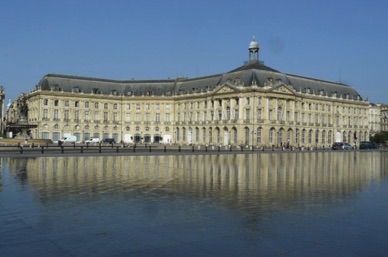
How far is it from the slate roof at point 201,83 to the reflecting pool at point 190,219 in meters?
73.6

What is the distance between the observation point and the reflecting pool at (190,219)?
9.46 m

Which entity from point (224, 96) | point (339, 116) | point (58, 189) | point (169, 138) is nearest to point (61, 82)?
point (169, 138)

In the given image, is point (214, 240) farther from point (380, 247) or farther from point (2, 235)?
point (2, 235)

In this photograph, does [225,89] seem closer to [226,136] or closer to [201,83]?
[226,136]

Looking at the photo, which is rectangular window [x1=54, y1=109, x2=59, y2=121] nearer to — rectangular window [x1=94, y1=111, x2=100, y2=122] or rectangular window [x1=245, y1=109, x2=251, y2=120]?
rectangular window [x1=94, y1=111, x2=100, y2=122]

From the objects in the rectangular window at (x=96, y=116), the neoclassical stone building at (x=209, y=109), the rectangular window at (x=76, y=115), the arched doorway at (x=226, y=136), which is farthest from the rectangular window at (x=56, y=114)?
the arched doorway at (x=226, y=136)

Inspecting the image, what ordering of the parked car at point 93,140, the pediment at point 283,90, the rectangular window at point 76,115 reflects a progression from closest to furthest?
the pediment at point 283,90
the parked car at point 93,140
the rectangular window at point 76,115

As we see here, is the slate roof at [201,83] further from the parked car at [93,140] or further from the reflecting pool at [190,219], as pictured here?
the reflecting pool at [190,219]

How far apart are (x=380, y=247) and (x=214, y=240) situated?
12.0 feet

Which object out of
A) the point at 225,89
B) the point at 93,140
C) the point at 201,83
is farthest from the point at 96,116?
the point at 225,89

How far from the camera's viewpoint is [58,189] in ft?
58.4

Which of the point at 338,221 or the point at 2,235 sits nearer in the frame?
the point at 2,235

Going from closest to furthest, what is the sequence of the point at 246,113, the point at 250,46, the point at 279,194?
the point at 279,194
the point at 246,113
the point at 250,46

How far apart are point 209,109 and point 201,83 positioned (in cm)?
892
